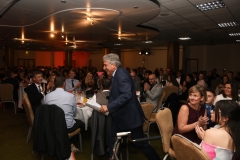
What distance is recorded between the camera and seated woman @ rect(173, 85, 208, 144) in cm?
246

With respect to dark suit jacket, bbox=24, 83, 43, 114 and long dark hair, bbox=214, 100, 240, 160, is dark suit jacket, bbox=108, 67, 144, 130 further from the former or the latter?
dark suit jacket, bbox=24, 83, 43, 114

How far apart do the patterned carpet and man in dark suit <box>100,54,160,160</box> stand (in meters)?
1.03

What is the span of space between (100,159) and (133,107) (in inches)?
50.9

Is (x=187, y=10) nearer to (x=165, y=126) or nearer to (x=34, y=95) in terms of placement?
(x=165, y=126)

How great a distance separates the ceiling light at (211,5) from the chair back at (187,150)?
14.6 ft

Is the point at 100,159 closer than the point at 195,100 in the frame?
No

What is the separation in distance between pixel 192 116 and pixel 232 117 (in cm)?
66

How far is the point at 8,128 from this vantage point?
5.22 metres

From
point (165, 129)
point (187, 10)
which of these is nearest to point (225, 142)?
point (165, 129)

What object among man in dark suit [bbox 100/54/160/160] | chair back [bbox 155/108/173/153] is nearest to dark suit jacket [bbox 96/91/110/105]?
man in dark suit [bbox 100/54/160/160]

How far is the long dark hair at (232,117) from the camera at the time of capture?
5.81 ft

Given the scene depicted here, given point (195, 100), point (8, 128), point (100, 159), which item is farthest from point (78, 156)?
point (8, 128)

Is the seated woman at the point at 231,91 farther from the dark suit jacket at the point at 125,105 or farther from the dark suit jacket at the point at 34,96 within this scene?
the dark suit jacket at the point at 34,96

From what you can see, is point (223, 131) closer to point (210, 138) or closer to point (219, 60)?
point (210, 138)
